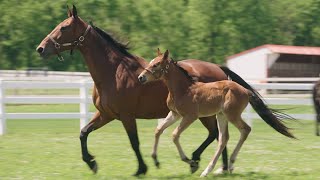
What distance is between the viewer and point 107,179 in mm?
8180

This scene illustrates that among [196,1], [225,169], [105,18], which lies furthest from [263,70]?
[225,169]

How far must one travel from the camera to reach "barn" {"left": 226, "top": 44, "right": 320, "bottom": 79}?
3575cm

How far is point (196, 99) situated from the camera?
8.20 metres

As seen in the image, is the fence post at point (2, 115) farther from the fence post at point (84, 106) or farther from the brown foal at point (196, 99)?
the brown foal at point (196, 99)

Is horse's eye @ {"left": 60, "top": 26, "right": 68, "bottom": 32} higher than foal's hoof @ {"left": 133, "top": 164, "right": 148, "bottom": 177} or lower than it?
higher

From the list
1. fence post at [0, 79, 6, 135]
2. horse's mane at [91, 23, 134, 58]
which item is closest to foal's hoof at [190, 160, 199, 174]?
horse's mane at [91, 23, 134, 58]

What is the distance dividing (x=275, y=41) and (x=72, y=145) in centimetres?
3945

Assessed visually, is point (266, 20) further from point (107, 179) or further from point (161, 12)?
point (107, 179)

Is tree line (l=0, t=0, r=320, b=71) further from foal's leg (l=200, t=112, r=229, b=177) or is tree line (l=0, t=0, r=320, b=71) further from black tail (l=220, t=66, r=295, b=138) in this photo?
foal's leg (l=200, t=112, r=229, b=177)

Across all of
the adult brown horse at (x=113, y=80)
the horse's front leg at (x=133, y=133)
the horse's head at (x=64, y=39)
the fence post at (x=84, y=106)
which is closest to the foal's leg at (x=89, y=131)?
the adult brown horse at (x=113, y=80)

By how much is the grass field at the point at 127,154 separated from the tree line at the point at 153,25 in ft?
93.7

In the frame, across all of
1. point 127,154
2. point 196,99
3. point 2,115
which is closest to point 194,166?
point 196,99

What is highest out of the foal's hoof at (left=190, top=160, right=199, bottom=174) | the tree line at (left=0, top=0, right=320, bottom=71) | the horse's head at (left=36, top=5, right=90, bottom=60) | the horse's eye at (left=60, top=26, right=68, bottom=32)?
the horse's eye at (left=60, top=26, right=68, bottom=32)

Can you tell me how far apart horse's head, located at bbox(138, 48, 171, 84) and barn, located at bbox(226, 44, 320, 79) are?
27531mm
